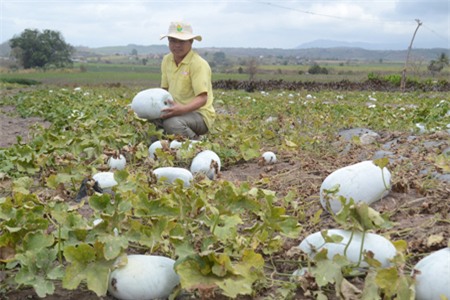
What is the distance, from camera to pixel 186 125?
596 centimetres

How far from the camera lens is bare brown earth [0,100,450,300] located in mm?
2779

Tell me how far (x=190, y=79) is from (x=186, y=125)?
19.9 inches

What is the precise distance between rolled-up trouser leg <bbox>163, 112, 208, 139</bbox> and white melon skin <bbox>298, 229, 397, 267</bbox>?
11.0ft

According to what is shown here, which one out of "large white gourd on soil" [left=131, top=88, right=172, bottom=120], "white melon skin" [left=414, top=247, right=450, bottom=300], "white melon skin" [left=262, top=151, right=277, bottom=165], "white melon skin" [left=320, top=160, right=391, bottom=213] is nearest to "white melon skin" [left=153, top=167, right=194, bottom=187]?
"white melon skin" [left=320, top=160, right=391, bottom=213]

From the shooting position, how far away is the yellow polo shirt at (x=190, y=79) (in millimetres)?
5801

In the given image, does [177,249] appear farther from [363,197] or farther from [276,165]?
[276,165]

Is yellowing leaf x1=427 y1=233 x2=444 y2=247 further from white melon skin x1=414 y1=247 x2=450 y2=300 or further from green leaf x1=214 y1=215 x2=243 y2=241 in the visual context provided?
green leaf x1=214 y1=215 x2=243 y2=241

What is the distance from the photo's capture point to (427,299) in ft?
7.55

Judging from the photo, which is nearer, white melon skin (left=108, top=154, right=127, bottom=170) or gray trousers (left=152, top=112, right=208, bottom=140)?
white melon skin (left=108, top=154, right=127, bottom=170)

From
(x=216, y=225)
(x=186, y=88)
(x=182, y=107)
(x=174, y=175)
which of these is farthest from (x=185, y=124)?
(x=216, y=225)

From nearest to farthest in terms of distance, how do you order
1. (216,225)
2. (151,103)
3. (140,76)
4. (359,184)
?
1. (216,225)
2. (359,184)
3. (151,103)
4. (140,76)

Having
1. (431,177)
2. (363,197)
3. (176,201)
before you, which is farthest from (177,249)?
(431,177)

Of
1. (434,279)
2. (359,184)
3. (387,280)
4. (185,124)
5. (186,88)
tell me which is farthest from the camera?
(186,88)

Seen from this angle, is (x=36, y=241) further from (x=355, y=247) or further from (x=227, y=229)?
(x=355, y=247)
